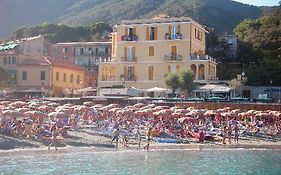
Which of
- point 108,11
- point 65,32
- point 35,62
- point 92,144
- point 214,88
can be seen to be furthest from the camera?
point 108,11

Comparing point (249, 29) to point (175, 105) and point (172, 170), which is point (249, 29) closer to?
point (175, 105)

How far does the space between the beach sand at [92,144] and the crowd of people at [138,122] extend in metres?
0.53

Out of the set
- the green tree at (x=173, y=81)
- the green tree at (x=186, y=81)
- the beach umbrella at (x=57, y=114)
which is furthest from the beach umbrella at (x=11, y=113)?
the green tree at (x=173, y=81)

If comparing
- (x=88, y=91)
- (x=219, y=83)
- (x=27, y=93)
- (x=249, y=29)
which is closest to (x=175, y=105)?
(x=219, y=83)

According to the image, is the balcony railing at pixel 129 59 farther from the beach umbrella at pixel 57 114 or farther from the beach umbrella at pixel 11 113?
the beach umbrella at pixel 11 113

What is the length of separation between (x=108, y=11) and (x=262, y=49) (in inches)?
3032

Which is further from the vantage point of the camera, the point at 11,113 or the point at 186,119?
the point at 186,119

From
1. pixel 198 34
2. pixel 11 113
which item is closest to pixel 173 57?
pixel 198 34

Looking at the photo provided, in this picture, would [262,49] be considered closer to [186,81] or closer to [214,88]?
[186,81]

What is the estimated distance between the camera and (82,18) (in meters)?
143

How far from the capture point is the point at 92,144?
2967 cm

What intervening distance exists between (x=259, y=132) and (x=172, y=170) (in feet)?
53.8

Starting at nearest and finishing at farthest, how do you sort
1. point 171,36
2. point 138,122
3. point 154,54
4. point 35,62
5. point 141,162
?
A: point 141,162, point 138,122, point 171,36, point 154,54, point 35,62

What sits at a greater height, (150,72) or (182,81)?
(150,72)
